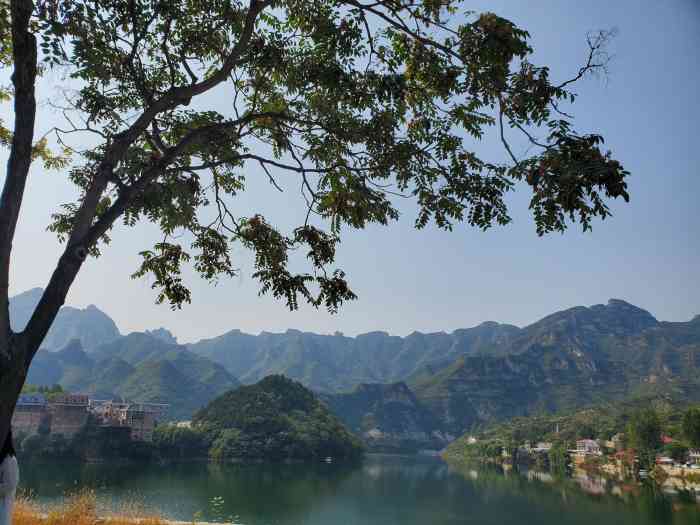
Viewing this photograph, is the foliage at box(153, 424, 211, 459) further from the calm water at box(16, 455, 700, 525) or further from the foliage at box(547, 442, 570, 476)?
the foliage at box(547, 442, 570, 476)

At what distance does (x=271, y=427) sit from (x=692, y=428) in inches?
2122

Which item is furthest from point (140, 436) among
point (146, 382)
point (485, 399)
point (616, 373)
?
point (616, 373)

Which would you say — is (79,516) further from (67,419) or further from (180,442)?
(180,442)

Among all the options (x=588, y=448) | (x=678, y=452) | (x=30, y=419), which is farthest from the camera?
(x=588, y=448)

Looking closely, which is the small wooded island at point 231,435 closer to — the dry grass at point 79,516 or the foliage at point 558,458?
the foliage at point 558,458

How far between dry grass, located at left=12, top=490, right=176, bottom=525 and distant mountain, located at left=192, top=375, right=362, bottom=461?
67337 mm

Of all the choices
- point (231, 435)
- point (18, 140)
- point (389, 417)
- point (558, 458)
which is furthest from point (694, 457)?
point (389, 417)

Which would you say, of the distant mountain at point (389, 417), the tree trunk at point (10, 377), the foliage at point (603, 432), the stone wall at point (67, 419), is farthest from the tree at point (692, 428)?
the distant mountain at point (389, 417)

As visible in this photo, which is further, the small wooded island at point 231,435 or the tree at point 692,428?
the small wooded island at point 231,435

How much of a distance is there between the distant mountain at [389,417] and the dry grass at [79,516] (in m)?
159

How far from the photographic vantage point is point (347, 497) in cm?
4306

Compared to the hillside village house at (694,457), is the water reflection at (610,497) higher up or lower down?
lower down

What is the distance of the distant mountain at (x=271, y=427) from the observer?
74.1 meters

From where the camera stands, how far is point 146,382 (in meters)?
147
